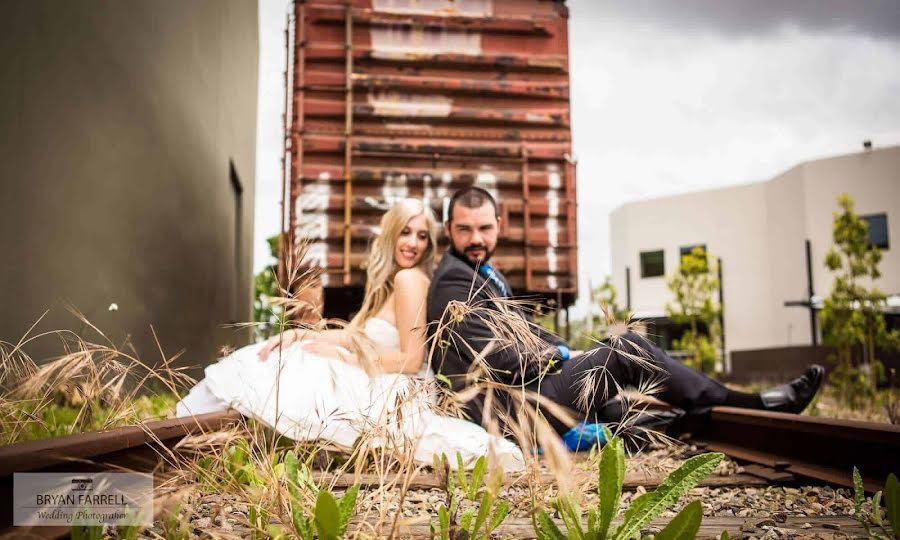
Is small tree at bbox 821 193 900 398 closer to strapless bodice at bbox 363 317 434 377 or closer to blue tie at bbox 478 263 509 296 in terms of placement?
blue tie at bbox 478 263 509 296

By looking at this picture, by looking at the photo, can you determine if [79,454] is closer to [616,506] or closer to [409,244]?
[616,506]

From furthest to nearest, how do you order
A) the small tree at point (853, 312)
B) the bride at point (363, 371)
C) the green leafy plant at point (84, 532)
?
the small tree at point (853, 312)
the bride at point (363, 371)
the green leafy plant at point (84, 532)

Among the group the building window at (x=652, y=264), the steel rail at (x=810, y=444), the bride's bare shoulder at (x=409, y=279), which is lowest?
the steel rail at (x=810, y=444)

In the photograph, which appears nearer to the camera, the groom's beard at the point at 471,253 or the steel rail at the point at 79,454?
the steel rail at the point at 79,454

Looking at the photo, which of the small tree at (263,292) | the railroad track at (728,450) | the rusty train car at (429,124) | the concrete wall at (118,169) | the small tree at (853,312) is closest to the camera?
the railroad track at (728,450)

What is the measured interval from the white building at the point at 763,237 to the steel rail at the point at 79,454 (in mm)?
20267

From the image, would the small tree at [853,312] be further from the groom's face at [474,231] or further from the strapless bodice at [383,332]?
the strapless bodice at [383,332]

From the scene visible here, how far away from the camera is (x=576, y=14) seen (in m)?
7.64

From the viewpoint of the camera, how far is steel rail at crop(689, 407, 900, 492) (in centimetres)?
227

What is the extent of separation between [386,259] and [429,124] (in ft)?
10.5

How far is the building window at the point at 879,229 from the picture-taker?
740 inches

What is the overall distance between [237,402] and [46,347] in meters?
1.63

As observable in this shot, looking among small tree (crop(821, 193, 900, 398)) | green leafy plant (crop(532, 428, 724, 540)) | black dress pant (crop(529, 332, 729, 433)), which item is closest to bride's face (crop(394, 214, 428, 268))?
black dress pant (crop(529, 332, 729, 433))

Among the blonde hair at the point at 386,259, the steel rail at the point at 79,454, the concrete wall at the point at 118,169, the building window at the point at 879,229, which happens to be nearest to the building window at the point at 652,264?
the building window at the point at 879,229
